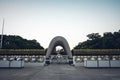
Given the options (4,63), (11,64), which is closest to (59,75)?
(11,64)

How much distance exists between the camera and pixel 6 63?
25062 millimetres

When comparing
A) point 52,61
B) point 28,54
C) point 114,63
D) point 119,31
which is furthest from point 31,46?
point 114,63

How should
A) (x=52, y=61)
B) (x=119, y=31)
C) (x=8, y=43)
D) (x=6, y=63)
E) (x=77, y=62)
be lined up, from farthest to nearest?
(x=8, y=43), (x=119, y=31), (x=52, y=61), (x=77, y=62), (x=6, y=63)

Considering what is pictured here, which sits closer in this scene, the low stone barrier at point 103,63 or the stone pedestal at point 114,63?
the low stone barrier at point 103,63

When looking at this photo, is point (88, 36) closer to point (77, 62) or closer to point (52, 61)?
point (52, 61)

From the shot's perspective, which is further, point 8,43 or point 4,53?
point 8,43

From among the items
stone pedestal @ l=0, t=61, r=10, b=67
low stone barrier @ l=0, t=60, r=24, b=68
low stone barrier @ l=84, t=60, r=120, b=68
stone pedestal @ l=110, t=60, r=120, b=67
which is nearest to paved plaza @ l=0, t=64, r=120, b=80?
low stone barrier @ l=0, t=60, r=24, b=68

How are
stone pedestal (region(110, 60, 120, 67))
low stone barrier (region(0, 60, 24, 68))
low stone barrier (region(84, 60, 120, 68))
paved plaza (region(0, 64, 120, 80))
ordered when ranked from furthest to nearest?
stone pedestal (region(110, 60, 120, 67))
low stone barrier (region(84, 60, 120, 68))
low stone barrier (region(0, 60, 24, 68))
paved plaza (region(0, 64, 120, 80))

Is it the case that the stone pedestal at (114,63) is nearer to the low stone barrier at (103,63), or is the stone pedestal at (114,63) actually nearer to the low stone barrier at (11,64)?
the low stone barrier at (103,63)

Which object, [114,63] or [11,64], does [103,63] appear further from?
[11,64]

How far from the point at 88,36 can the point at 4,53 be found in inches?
2386

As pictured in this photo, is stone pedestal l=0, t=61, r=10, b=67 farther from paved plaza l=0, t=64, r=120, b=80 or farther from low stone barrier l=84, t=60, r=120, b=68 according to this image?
low stone barrier l=84, t=60, r=120, b=68

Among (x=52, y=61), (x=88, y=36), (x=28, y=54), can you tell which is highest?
(x=88, y=36)

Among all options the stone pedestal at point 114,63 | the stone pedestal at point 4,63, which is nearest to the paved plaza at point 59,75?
the stone pedestal at point 4,63
